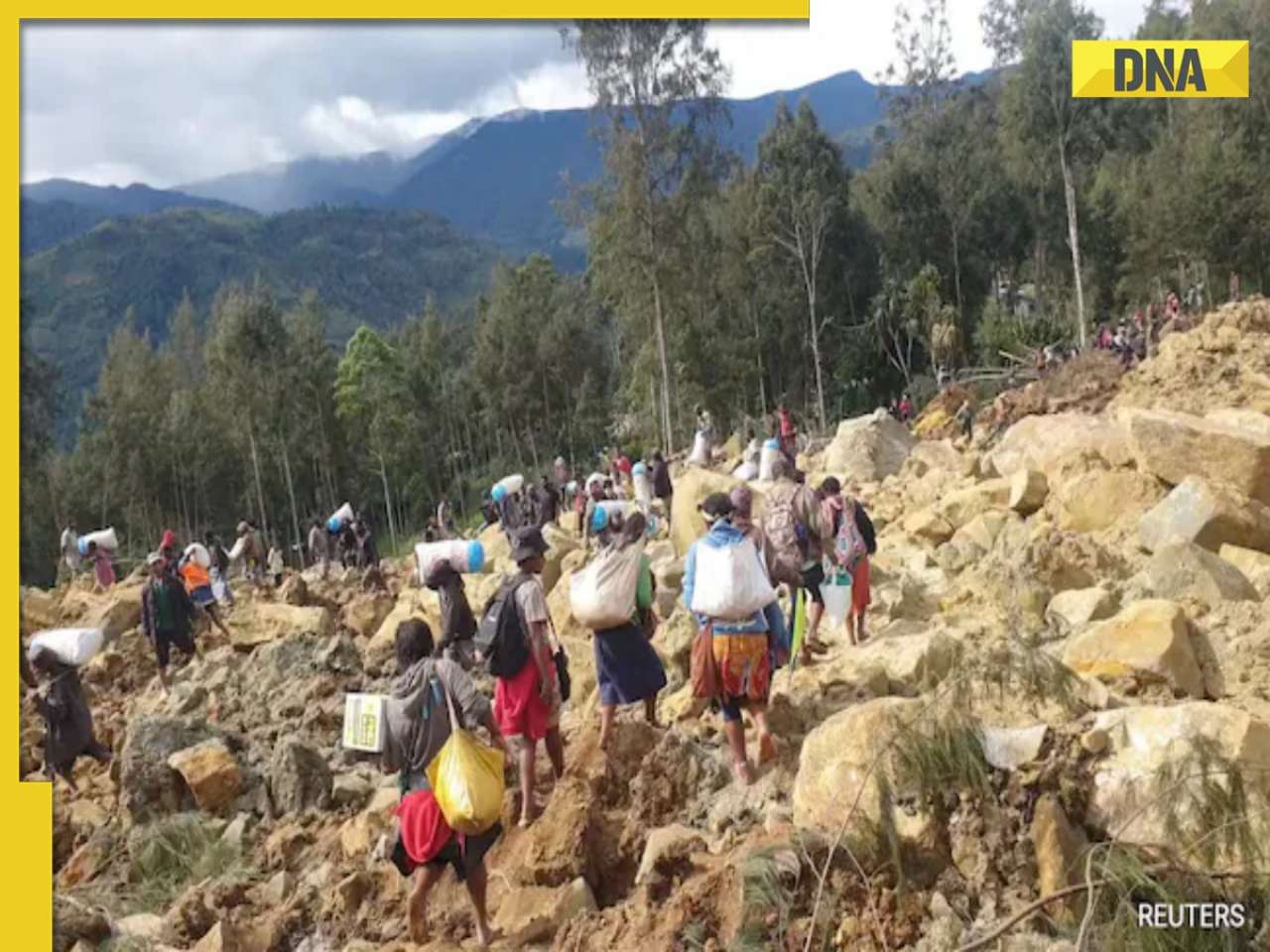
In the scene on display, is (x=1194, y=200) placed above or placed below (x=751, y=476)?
above

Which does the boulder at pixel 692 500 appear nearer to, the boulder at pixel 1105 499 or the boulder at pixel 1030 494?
the boulder at pixel 1030 494

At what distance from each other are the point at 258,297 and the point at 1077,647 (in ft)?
108

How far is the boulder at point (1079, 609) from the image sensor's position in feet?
22.1

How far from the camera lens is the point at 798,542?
6684 millimetres

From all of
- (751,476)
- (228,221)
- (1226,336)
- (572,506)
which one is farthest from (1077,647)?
(228,221)

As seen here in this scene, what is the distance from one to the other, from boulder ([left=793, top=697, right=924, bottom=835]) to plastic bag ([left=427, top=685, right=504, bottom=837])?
113cm

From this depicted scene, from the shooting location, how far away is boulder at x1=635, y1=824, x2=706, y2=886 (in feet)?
13.3

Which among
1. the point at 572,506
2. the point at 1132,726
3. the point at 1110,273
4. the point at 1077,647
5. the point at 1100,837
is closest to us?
the point at 1100,837

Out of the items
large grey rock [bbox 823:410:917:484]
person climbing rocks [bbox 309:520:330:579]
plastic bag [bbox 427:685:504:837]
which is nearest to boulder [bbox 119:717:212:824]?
plastic bag [bbox 427:685:504:837]

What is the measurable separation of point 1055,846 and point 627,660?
2.20 meters

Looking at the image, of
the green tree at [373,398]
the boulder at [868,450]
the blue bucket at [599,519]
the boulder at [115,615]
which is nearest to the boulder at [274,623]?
the boulder at [115,615]

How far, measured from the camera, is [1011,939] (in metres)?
3.34

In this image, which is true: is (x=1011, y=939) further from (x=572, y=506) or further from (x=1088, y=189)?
(x=1088, y=189)

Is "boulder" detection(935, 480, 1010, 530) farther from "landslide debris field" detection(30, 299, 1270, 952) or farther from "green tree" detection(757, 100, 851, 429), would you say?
"green tree" detection(757, 100, 851, 429)
